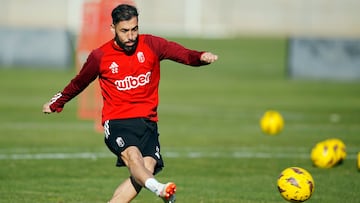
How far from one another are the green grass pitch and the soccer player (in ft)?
6.43

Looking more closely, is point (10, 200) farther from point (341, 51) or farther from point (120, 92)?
point (341, 51)

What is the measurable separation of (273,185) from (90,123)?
9.39 metres

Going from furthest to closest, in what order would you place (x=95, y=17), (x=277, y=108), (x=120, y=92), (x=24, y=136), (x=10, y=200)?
(x=277, y=108) → (x=95, y=17) → (x=24, y=136) → (x=10, y=200) → (x=120, y=92)

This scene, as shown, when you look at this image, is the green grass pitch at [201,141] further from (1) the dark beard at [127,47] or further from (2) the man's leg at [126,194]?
(1) the dark beard at [127,47]

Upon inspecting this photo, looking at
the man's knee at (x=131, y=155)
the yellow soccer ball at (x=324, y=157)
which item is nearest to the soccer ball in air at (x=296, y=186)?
the man's knee at (x=131, y=155)

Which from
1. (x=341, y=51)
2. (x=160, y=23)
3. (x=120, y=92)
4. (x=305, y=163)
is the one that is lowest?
(x=160, y=23)

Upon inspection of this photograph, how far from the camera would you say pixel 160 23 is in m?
56.9

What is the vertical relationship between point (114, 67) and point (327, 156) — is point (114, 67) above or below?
above

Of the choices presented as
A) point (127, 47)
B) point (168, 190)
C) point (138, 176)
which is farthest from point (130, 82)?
point (168, 190)

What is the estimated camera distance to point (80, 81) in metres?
9.76

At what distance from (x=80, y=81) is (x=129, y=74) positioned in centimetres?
56

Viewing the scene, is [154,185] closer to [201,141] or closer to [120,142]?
[120,142]

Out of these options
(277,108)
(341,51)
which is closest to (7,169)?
(277,108)

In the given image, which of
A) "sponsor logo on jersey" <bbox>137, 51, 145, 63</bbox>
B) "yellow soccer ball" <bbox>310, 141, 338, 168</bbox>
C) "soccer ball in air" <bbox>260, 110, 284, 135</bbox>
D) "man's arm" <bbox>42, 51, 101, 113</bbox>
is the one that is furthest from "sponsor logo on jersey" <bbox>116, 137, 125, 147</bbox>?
"soccer ball in air" <bbox>260, 110, 284, 135</bbox>
